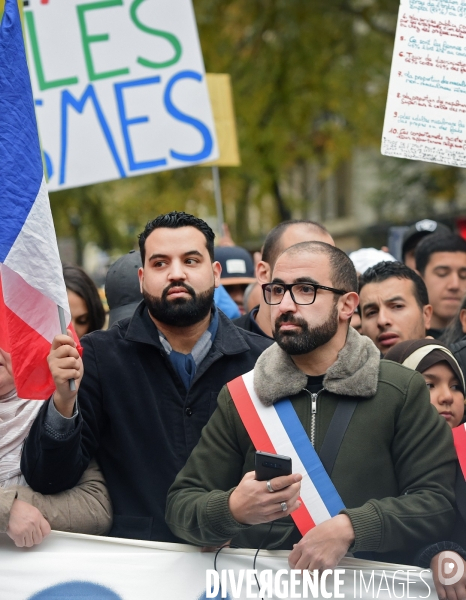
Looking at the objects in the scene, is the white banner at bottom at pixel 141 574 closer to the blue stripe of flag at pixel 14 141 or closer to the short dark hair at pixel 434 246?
the blue stripe of flag at pixel 14 141

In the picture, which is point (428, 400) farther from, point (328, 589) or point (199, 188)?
point (199, 188)

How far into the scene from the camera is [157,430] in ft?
12.8

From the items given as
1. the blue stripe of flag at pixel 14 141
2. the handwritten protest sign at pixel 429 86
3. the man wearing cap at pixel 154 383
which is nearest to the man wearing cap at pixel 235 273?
the handwritten protest sign at pixel 429 86

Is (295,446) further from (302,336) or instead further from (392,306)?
(392,306)

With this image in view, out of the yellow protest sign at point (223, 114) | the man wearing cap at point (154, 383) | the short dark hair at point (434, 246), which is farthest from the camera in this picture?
the yellow protest sign at point (223, 114)

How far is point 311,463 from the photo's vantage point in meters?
3.32

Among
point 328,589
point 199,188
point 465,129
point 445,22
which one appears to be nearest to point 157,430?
point 328,589

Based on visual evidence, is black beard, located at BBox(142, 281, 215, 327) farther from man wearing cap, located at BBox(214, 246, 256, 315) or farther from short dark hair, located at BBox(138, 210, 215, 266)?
man wearing cap, located at BBox(214, 246, 256, 315)

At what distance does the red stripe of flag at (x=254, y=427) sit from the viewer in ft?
10.9

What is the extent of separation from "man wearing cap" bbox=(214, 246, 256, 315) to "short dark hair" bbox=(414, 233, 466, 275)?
1038mm

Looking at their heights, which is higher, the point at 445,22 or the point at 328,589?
the point at 445,22

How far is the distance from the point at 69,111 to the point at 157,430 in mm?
3213

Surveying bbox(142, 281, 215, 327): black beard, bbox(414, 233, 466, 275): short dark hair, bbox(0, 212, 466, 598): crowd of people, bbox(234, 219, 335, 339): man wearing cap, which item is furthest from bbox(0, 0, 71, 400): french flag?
bbox(414, 233, 466, 275): short dark hair

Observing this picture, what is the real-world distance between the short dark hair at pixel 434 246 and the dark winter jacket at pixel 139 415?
246 cm
